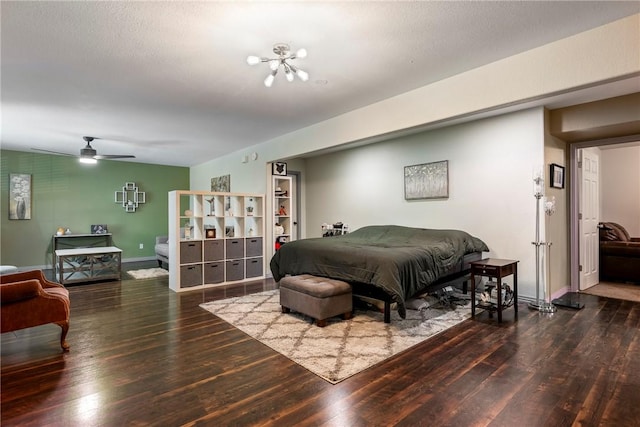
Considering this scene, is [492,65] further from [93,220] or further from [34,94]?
[93,220]

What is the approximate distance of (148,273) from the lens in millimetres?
6691

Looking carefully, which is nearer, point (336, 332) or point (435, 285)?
point (336, 332)

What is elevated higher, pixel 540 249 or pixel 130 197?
pixel 130 197

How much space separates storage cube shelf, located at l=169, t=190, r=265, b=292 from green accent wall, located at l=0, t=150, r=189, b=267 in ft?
12.7

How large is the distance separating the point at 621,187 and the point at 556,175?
353 centimetres

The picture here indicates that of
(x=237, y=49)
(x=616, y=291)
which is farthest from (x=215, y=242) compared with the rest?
(x=616, y=291)

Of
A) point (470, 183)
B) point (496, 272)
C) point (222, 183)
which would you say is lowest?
point (496, 272)

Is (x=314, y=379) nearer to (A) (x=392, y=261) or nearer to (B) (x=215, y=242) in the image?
(A) (x=392, y=261)

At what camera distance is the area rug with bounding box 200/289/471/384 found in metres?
2.65

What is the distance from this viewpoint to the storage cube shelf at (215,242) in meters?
5.30

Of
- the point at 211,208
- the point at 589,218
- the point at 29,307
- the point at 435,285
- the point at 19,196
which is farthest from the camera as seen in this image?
the point at 19,196

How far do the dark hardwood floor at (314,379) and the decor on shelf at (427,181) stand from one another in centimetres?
216

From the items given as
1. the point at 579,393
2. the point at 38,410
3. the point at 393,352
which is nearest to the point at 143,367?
the point at 38,410

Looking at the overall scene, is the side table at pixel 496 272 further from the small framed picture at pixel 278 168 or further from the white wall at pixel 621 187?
the white wall at pixel 621 187
